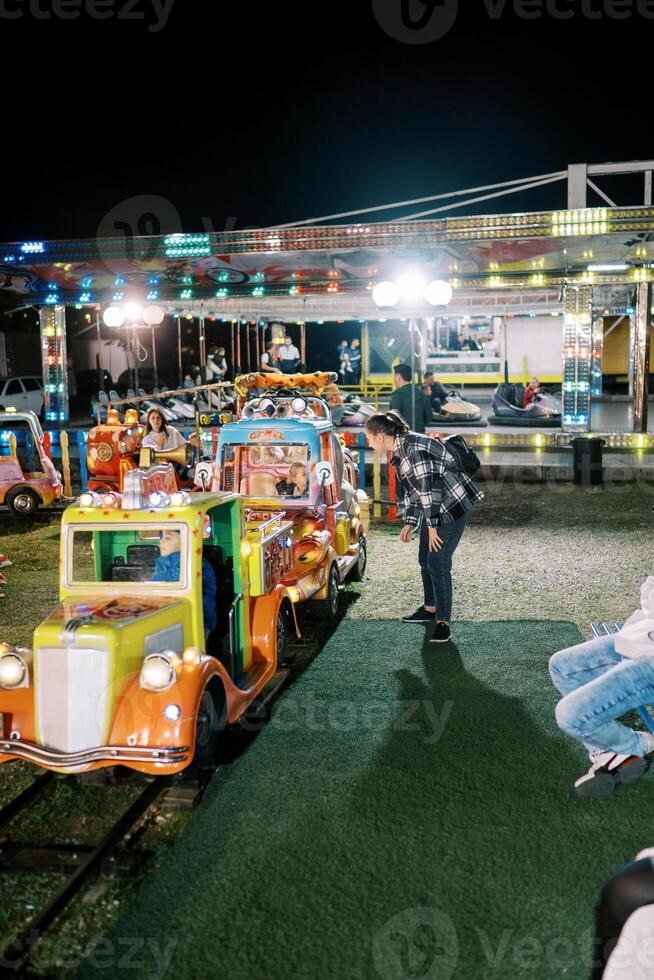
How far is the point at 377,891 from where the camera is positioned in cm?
380

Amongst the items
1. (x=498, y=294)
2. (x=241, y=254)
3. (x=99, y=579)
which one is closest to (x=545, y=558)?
(x=99, y=579)

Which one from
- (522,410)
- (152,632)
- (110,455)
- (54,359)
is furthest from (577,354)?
(152,632)

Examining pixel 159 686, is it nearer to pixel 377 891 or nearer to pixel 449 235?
pixel 377 891

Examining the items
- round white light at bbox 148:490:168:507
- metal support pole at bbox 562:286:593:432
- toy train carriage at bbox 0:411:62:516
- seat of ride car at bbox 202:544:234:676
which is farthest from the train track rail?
metal support pole at bbox 562:286:593:432

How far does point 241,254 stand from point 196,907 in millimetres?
13624

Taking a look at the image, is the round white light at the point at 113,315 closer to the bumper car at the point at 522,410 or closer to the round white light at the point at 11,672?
the bumper car at the point at 522,410

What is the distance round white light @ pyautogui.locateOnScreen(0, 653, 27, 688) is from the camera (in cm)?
446

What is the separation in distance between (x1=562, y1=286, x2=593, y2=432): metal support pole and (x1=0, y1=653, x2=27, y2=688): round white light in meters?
14.7

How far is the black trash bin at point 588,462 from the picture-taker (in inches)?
598

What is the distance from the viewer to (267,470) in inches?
345

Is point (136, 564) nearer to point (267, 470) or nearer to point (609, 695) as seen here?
point (609, 695)

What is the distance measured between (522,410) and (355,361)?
38.0 feet

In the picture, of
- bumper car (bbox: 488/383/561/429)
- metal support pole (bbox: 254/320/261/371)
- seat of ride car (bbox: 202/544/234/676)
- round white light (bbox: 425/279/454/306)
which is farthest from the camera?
metal support pole (bbox: 254/320/261/371)

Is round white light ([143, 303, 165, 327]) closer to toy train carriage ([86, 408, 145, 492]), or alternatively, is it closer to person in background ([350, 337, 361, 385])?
toy train carriage ([86, 408, 145, 492])
